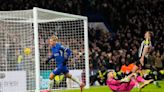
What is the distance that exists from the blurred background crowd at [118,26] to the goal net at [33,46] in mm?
3520

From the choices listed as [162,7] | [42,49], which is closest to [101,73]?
[42,49]

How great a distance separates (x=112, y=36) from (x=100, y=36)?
1.10 metres

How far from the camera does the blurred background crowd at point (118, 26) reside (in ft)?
77.0

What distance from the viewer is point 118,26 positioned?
96.3 ft

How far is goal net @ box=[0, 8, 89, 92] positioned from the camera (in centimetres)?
1511

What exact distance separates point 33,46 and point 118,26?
13960 mm

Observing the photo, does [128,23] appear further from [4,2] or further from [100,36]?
[4,2]

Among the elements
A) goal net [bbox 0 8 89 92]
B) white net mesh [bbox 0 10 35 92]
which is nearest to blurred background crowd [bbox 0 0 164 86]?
goal net [bbox 0 8 89 92]

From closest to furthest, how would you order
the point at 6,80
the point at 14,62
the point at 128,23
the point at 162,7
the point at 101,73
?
the point at 6,80 < the point at 14,62 < the point at 101,73 < the point at 128,23 < the point at 162,7

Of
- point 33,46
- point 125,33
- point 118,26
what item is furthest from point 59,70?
point 118,26

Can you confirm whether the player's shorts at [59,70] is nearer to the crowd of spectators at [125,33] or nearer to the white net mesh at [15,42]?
the white net mesh at [15,42]

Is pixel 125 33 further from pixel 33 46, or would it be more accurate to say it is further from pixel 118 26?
pixel 33 46

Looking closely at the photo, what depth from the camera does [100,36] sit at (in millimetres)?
27062

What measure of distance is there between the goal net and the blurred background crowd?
352cm
